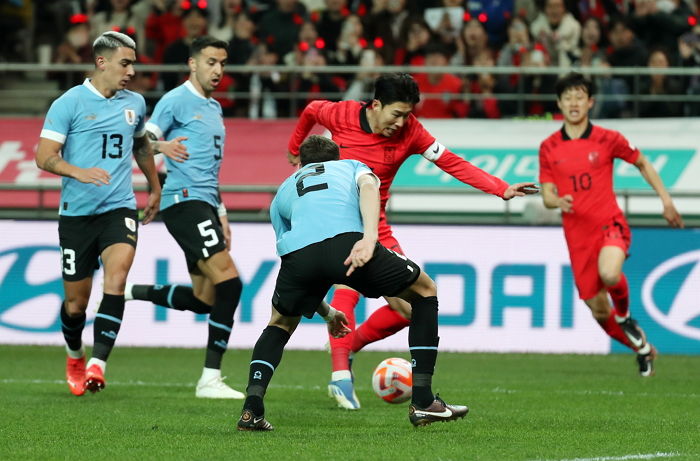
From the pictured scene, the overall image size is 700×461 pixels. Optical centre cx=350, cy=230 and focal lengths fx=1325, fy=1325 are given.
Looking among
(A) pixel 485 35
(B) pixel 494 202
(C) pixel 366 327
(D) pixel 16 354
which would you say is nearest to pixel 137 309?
(D) pixel 16 354

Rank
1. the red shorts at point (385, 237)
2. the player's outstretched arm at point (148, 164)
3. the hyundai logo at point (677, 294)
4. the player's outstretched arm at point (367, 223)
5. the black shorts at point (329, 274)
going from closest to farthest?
the player's outstretched arm at point (367, 223)
the black shorts at point (329, 274)
the red shorts at point (385, 237)
the player's outstretched arm at point (148, 164)
the hyundai logo at point (677, 294)

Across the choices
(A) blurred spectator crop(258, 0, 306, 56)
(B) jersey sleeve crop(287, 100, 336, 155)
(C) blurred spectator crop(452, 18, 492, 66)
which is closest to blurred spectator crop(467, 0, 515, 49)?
(C) blurred spectator crop(452, 18, 492, 66)

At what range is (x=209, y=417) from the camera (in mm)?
7910

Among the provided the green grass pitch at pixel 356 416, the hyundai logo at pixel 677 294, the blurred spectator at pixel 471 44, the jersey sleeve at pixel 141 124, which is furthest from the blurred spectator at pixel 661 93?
the jersey sleeve at pixel 141 124

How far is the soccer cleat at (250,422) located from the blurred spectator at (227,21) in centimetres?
1152

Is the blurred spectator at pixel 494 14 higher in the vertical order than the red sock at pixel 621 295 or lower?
higher

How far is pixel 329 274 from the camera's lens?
6957mm

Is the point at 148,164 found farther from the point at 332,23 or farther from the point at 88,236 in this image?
the point at 332,23

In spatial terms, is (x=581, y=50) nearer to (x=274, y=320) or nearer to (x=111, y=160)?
(x=111, y=160)

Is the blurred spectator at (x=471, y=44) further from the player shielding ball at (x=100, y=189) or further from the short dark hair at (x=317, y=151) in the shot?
the short dark hair at (x=317, y=151)

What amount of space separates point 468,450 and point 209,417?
6.71 ft

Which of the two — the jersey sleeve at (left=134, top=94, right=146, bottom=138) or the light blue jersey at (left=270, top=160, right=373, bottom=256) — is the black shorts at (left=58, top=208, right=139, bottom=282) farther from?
the light blue jersey at (left=270, top=160, right=373, bottom=256)

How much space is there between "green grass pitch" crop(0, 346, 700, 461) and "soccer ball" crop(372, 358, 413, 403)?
138 millimetres

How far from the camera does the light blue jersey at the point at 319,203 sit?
6.98 metres
